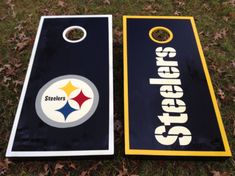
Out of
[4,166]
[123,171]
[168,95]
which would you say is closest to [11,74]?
[4,166]

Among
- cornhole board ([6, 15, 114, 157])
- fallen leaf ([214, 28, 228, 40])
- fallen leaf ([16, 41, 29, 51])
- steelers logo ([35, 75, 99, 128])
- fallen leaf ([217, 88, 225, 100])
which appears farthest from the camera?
fallen leaf ([214, 28, 228, 40])

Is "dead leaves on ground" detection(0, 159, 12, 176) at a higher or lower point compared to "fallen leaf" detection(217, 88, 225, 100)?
lower

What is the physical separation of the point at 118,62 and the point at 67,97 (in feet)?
3.84

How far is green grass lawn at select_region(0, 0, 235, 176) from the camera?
3.03 metres

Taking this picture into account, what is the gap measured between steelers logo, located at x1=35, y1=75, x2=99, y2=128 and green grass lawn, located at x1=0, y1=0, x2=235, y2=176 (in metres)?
0.43

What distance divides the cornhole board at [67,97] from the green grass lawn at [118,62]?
23cm

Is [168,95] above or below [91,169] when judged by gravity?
above

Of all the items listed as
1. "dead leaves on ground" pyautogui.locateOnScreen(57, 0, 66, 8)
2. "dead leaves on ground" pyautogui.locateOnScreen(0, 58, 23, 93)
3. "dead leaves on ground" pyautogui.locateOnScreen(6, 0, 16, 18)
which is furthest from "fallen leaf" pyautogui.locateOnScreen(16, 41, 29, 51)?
"dead leaves on ground" pyautogui.locateOnScreen(57, 0, 66, 8)

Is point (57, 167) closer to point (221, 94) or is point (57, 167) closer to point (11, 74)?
point (11, 74)

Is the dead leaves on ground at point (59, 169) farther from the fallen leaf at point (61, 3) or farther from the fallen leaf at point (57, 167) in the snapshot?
the fallen leaf at point (61, 3)

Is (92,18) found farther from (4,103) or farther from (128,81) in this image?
(4,103)

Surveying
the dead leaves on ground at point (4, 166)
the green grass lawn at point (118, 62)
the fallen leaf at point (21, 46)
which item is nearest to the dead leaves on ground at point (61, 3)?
the green grass lawn at point (118, 62)

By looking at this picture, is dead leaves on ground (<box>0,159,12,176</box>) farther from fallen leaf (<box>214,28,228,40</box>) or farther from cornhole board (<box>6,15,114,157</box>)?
fallen leaf (<box>214,28,228,40</box>)

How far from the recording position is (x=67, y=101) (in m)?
3.05
